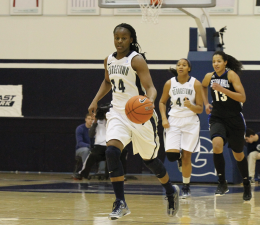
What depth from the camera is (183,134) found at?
659cm

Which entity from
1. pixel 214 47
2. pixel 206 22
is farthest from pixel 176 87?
pixel 206 22

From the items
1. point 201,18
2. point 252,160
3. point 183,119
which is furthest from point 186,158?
point 201,18

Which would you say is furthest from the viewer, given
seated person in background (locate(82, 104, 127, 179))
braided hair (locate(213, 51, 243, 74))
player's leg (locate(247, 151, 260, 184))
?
player's leg (locate(247, 151, 260, 184))

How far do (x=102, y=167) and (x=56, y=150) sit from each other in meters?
2.04

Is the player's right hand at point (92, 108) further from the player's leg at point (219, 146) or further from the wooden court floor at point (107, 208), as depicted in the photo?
the player's leg at point (219, 146)

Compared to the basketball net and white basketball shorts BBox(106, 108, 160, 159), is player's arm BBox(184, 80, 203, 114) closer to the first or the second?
the basketball net

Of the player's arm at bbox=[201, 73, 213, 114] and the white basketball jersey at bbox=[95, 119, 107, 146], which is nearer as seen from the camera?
the player's arm at bbox=[201, 73, 213, 114]

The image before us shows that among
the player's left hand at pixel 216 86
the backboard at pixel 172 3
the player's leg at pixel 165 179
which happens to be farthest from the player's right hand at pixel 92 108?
the backboard at pixel 172 3

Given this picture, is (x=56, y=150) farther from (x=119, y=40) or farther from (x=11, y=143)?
(x=119, y=40)

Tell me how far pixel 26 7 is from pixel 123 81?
318 inches

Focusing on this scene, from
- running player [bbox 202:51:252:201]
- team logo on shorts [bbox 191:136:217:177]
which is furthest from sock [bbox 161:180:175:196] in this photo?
team logo on shorts [bbox 191:136:217:177]

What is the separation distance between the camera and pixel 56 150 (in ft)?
37.5

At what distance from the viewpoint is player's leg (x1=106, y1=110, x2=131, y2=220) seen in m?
3.92

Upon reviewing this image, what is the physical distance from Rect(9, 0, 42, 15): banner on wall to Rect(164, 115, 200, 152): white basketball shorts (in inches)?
248
